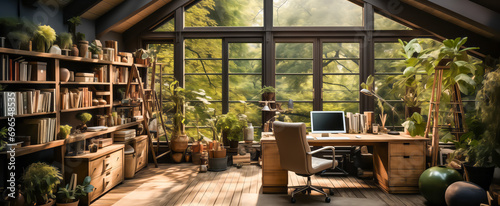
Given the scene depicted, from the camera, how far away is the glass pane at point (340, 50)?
6812 mm

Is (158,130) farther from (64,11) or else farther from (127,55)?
(64,11)

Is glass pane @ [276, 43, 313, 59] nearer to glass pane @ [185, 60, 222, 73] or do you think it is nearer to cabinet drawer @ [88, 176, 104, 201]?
glass pane @ [185, 60, 222, 73]

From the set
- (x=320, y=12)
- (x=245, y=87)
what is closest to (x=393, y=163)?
(x=245, y=87)

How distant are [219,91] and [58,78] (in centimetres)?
322

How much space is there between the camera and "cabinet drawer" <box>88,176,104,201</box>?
4.48m

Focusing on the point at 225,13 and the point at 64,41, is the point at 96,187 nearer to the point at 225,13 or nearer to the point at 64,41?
the point at 64,41

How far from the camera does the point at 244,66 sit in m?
7.02

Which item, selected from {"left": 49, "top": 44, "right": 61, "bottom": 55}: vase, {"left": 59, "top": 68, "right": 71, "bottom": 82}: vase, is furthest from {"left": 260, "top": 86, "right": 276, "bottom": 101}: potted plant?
{"left": 49, "top": 44, "right": 61, "bottom": 55}: vase

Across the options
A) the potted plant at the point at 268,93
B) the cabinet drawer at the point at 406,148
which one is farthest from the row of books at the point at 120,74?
the cabinet drawer at the point at 406,148

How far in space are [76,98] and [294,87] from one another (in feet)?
12.5

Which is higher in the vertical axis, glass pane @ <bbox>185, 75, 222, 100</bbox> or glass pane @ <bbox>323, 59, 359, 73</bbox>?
glass pane @ <bbox>323, 59, 359, 73</bbox>

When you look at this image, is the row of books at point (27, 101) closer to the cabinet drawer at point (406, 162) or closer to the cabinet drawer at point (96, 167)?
the cabinet drawer at point (96, 167)

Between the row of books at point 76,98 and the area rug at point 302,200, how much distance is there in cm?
252

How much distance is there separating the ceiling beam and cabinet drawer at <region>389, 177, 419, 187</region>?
16.0 ft
